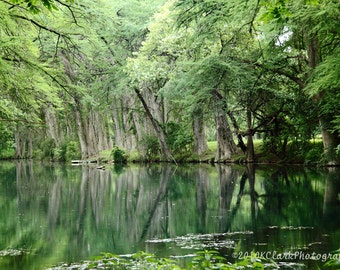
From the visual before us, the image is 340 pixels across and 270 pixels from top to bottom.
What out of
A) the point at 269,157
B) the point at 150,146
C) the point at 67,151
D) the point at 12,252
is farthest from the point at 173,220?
the point at 67,151

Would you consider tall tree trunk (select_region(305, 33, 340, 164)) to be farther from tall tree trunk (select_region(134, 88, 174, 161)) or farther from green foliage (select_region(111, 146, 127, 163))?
green foliage (select_region(111, 146, 127, 163))

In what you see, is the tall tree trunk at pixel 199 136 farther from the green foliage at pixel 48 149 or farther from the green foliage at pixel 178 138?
the green foliage at pixel 48 149

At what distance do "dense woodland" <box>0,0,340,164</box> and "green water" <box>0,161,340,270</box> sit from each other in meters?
2.30

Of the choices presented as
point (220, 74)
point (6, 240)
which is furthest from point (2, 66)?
point (220, 74)

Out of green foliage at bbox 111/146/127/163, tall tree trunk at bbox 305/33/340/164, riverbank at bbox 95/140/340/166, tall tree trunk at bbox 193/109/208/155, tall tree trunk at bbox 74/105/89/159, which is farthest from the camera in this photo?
tall tree trunk at bbox 74/105/89/159

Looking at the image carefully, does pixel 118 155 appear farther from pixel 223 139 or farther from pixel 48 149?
pixel 48 149

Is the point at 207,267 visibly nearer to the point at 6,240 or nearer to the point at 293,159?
the point at 6,240

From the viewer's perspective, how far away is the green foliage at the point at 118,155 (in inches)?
1500

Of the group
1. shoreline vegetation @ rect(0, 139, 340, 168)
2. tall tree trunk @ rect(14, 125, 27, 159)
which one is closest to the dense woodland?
shoreline vegetation @ rect(0, 139, 340, 168)

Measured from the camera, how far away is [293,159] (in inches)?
1142

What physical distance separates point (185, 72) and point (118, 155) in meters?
12.7

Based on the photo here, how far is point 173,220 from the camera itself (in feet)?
38.2

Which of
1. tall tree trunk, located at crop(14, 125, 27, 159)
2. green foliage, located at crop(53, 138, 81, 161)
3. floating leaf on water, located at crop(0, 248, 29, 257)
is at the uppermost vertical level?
tall tree trunk, located at crop(14, 125, 27, 159)

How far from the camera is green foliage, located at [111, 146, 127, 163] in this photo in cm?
3809
